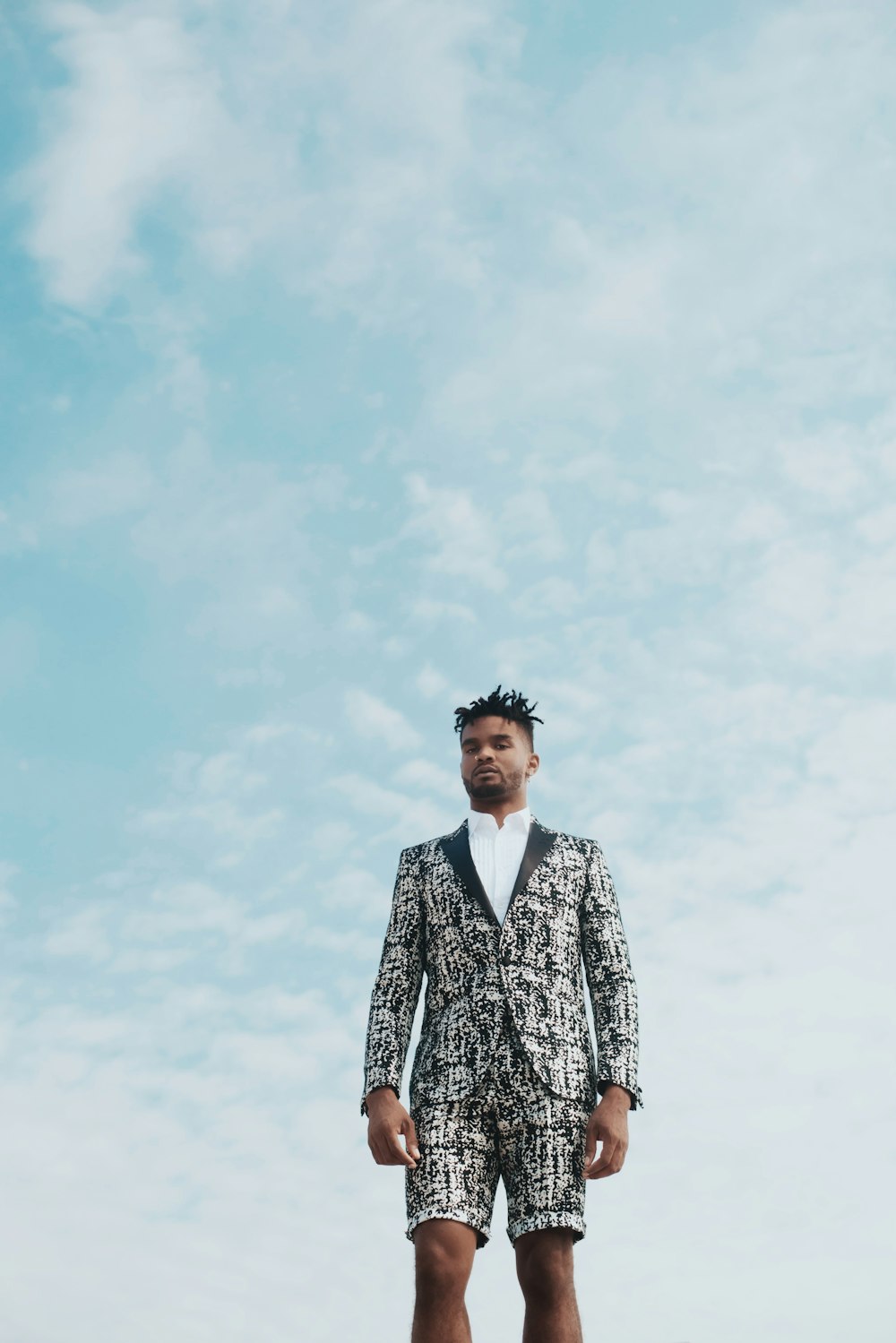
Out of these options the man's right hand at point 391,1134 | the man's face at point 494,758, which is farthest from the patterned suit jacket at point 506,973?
the man's face at point 494,758

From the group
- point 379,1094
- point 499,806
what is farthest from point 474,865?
point 379,1094

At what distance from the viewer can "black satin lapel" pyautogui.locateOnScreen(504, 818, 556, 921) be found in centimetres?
664

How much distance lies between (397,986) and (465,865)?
67 centimetres

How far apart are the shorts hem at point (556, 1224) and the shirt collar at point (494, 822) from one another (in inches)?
73.3

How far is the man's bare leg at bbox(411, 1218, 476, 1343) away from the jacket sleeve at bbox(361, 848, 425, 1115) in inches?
27.3

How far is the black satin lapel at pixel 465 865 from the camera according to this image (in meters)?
6.61

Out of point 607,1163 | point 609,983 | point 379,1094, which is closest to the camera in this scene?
point 607,1163

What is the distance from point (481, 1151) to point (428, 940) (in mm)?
1053

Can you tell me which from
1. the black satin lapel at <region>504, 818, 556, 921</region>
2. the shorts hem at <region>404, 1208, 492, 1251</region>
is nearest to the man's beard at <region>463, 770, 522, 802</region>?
the black satin lapel at <region>504, 818, 556, 921</region>

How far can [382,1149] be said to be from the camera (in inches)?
236

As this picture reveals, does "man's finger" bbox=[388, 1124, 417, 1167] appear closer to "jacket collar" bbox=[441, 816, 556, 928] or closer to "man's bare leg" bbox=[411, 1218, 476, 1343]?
"man's bare leg" bbox=[411, 1218, 476, 1343]

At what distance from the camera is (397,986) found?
21.6 ft

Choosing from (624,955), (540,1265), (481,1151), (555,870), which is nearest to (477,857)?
(555,870)

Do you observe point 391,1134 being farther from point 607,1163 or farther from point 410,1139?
point 607,1163
